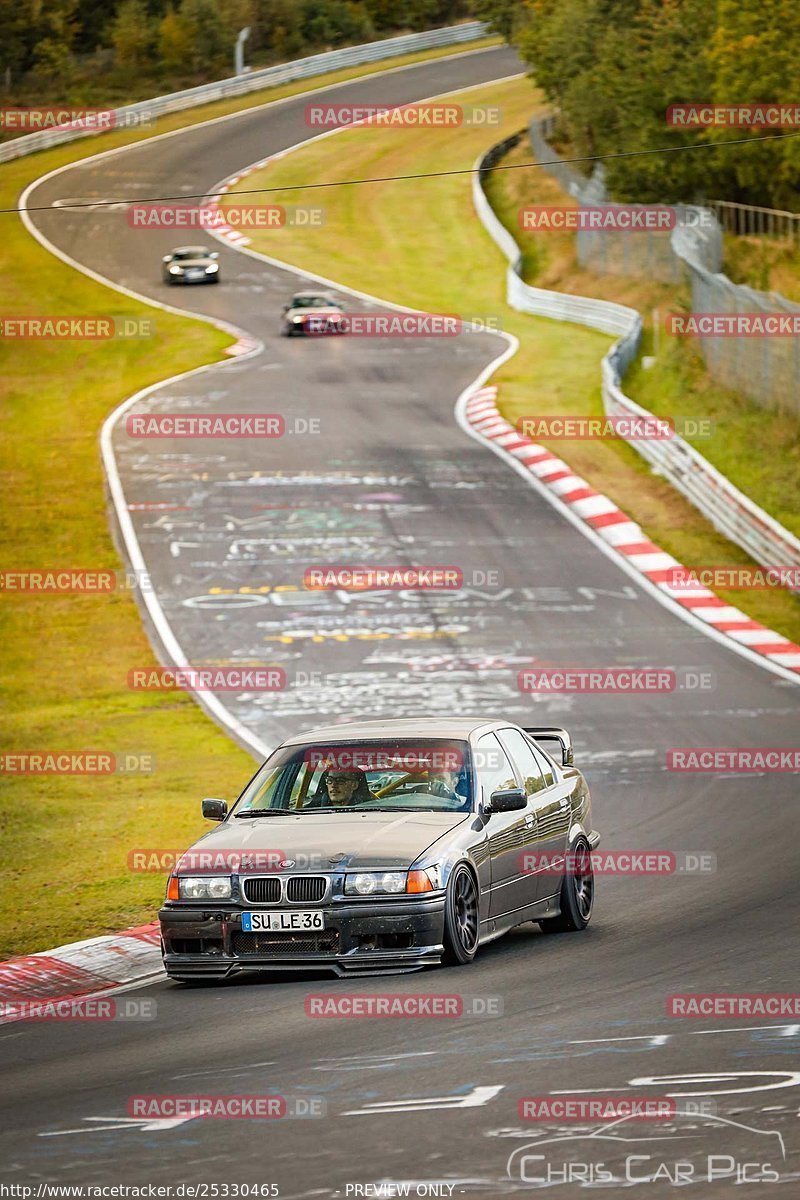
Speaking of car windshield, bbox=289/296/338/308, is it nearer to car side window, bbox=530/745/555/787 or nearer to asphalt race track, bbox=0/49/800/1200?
asphalt race track, bbox=0/49/800/1200

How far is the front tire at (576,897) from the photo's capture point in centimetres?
1162

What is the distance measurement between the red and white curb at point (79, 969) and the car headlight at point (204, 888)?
2.97 feet

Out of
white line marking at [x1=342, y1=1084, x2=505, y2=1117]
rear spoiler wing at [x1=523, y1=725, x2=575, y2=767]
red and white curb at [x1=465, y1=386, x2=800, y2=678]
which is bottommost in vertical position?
Answer: red and white curb at [x1=465, y1=386, x2=800, y2=678]

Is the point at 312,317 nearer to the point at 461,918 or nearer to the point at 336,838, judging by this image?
the point at 336,838

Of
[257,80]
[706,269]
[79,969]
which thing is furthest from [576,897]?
[257,80]

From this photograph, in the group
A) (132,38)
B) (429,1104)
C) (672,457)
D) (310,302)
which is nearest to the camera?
(429,1104)

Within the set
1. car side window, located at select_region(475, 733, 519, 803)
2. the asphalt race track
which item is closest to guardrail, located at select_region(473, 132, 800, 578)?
the asphalt race track

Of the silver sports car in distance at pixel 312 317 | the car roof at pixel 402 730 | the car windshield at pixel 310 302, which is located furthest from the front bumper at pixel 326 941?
the car windshield at pixel 310 302

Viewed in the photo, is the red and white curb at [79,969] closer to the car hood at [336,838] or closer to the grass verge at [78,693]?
the grass verge at [78,693]

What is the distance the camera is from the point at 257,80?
8788 centimetres

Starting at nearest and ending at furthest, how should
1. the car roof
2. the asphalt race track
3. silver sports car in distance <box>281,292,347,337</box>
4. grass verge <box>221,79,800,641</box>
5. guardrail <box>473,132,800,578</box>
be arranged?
the asphalt race track < the car roof < guardrail <box>473,132,800,578</box> < grass verge <box>221,79,800,641</box> < silver sports car in distance <box>281,292,347,337</box>

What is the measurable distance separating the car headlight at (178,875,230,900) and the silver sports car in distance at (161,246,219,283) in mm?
47024

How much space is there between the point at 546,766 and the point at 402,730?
1.32 metres

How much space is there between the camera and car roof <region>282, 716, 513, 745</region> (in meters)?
11.3
